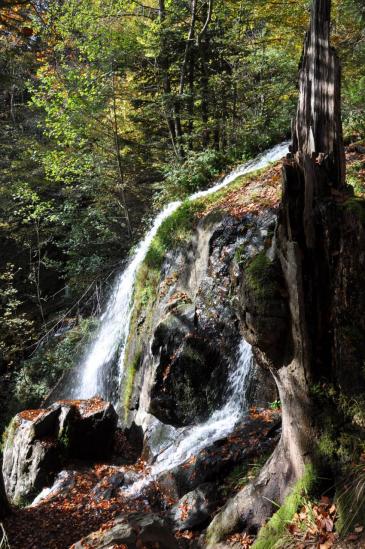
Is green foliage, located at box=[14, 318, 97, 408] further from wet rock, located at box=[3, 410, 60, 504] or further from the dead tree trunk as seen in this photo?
the dead tree trunk

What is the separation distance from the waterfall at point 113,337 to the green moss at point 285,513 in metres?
7.21

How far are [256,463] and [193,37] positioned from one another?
13.2m

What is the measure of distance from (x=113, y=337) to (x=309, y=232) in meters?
8.73

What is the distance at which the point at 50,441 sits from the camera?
27.8 feet

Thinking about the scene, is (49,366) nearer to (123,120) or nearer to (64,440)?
(64,440)

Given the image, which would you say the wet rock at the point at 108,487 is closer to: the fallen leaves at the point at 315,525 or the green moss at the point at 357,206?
the fallen leaves at the point at 315,525

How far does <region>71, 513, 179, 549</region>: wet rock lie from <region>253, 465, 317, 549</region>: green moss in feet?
3.49

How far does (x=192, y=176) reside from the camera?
12.7m

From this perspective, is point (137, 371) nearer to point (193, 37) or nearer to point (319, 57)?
point (319, 57)

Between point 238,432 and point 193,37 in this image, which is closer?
point 238,432

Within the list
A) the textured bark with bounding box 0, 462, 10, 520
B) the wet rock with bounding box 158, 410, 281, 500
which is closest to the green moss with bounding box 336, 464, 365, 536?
the wet rock with bounding box 158, 410, 281, 500

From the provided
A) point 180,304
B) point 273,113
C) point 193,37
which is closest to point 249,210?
point 180,304

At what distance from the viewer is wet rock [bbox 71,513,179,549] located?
3930 mm

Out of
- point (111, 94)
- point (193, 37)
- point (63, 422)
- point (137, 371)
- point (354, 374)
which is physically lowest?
point (63, 422)
